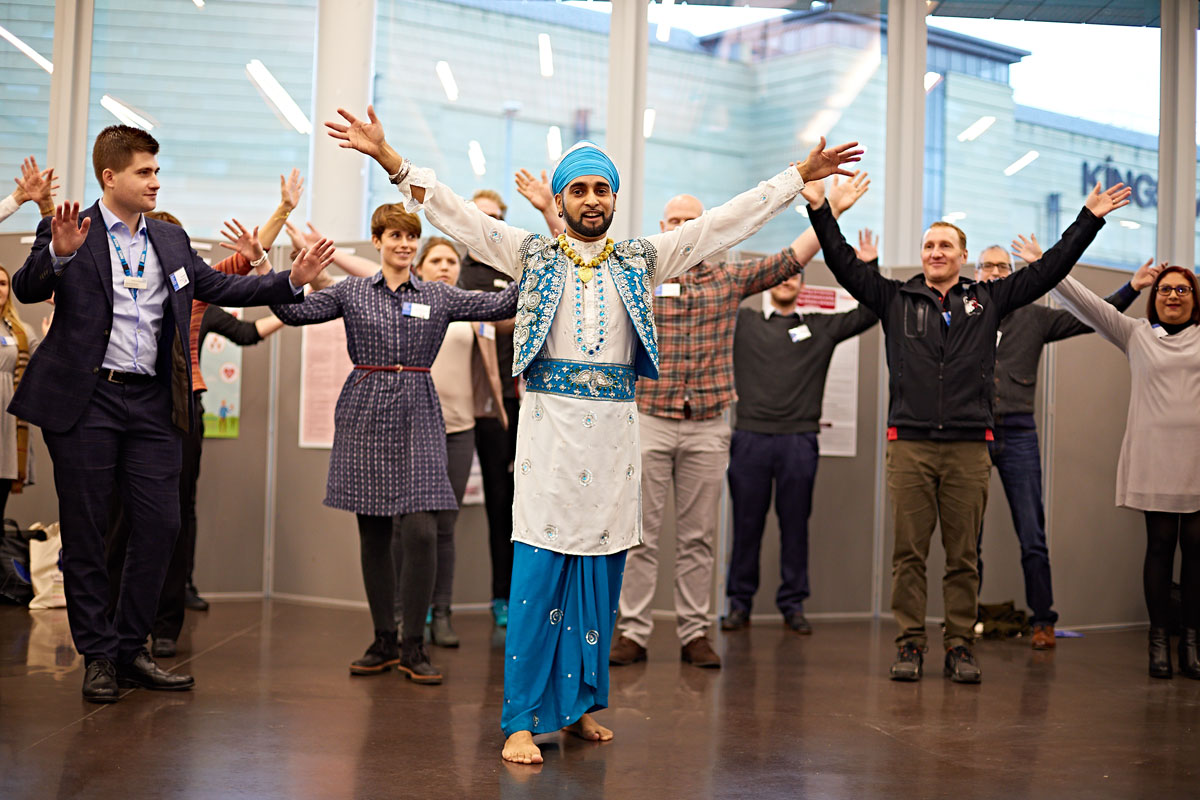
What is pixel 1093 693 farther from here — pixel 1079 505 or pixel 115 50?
pixel 115 50

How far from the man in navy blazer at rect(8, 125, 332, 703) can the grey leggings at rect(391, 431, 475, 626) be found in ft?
3.48

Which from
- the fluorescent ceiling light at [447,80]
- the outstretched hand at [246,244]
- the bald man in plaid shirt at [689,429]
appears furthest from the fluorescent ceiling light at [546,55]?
the outstretched hand at [246,244]

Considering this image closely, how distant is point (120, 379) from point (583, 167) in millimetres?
1607

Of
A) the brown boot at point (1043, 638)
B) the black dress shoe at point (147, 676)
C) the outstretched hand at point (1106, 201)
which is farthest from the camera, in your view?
the brown boot at point (1043, 638)

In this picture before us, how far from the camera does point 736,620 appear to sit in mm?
5621

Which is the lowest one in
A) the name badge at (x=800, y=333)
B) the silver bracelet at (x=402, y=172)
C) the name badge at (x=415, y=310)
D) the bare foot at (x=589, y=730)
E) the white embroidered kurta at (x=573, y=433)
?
the bare foot at (x=589, y=730)

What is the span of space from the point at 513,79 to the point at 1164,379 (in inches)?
176

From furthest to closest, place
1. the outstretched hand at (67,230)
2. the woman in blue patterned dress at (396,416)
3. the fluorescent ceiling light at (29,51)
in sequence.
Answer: the fluorescent ceiling light at (29,51), the woman in blue patterned dress at (396,416), the outstretched hand at (67,230)

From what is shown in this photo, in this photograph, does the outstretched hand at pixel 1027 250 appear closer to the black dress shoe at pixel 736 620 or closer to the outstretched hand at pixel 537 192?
the outstretched hand at pixel 537 192

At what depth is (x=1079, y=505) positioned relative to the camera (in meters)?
5.85

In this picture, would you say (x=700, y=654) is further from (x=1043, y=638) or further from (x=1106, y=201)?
(x=1106, y=201)

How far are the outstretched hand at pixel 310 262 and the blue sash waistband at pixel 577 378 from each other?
898 millimetres

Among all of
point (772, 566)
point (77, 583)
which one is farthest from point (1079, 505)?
point (77, 583)

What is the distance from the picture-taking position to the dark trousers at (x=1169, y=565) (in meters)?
4.60
